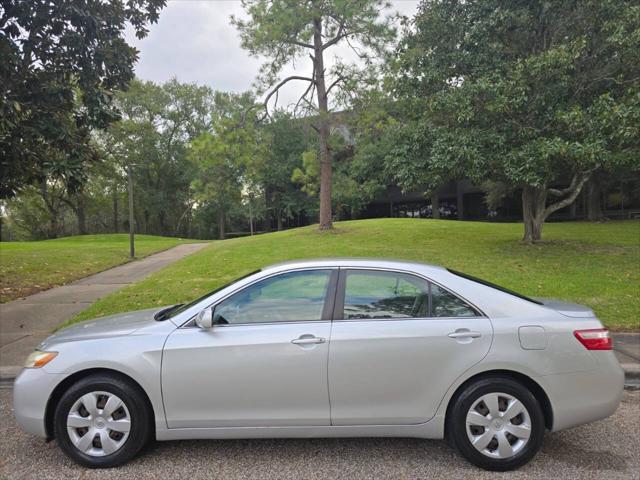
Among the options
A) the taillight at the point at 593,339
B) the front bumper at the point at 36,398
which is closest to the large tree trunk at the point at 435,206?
the taillight at the point at 593,339

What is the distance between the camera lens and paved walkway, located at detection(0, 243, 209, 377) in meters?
6.09

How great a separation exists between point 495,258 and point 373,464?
10.1 meters

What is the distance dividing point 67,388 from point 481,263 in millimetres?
10326

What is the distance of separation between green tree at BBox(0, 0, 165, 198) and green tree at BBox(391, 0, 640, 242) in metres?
7.41

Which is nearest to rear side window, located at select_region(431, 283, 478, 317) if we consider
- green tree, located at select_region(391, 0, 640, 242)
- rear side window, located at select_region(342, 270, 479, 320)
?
rear side window, located at select_region(342, 270, 479, 320)

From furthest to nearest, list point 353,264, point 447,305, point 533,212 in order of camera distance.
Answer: point 533,212 → point 353,264 → point 447,305

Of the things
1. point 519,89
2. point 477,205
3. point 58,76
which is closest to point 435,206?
point 477,205

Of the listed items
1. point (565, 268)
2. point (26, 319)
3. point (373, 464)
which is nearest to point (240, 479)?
point (373, 464)

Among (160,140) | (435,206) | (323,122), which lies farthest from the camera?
(160,140)

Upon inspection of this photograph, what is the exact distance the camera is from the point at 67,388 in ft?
11.0

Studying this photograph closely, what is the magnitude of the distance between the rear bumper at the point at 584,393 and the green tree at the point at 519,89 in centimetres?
803

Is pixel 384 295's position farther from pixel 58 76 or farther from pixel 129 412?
pixel 58 76

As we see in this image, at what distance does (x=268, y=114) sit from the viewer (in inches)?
747

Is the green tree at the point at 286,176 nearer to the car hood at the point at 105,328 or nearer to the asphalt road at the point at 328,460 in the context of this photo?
the car hood at the point at 105,328
